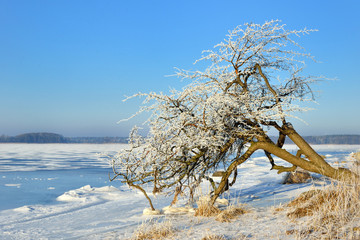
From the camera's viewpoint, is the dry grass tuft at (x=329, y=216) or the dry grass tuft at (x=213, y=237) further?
the dry grass tuft at (x=213, y=237)

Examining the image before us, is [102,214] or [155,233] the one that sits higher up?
[155,233]

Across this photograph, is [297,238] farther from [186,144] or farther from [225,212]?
[186,144]

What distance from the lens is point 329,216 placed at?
5160 mm

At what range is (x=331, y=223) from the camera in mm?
4844

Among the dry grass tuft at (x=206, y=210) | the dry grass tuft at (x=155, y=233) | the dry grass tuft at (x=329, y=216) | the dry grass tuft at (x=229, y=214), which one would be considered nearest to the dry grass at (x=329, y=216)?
the dry grass tuft at (x=329, y=216)

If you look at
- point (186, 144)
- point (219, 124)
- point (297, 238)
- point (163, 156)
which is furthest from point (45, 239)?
point (297, 238)

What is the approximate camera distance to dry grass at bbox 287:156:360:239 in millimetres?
4508

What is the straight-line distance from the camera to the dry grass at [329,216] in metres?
4.51

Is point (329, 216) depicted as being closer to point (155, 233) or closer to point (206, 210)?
point (206, 210)

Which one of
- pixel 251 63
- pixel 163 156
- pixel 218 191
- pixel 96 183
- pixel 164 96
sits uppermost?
pixel 251 63

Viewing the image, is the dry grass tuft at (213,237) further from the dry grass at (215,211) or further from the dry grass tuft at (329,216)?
the dry grass at (215,211)

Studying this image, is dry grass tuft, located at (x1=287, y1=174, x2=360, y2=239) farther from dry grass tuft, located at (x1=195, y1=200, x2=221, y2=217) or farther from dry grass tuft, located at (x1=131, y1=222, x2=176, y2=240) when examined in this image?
dry grass tuft, located at (x1=131, y1=222, x2=176, y2=240)

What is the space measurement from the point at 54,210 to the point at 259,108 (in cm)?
687

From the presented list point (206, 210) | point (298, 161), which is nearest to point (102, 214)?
point (206, 210)
